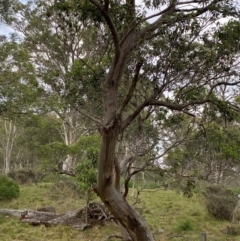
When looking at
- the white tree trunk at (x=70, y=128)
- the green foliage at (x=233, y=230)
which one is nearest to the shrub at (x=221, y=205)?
the green foliage at (x=233, y=230)

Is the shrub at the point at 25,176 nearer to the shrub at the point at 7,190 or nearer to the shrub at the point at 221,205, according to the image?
the shrub at the point at 7,190

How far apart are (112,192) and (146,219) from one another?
6501 mm

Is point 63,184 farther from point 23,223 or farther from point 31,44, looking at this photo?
point 31,44

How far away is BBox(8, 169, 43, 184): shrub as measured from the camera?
1919 centimetres

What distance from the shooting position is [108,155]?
553 centimetres

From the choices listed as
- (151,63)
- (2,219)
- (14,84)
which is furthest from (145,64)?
(14,84)

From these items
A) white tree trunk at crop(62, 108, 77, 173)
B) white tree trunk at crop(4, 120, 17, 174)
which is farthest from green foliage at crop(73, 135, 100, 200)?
white tree trunk at crop(4, 120, 17, 174)

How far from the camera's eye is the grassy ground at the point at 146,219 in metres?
9.20

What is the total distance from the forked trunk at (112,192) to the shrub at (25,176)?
1441 centimetres

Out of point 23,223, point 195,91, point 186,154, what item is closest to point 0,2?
point 195,91

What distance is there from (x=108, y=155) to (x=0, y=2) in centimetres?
518

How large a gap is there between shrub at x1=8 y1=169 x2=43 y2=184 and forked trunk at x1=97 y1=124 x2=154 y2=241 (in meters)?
14.4

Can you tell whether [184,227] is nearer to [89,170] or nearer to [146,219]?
[146,219]

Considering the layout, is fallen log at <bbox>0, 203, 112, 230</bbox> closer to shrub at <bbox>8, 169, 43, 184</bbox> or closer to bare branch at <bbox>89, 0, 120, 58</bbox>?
bare branch at <bbox>89, 0, 120, 58</bbox>
